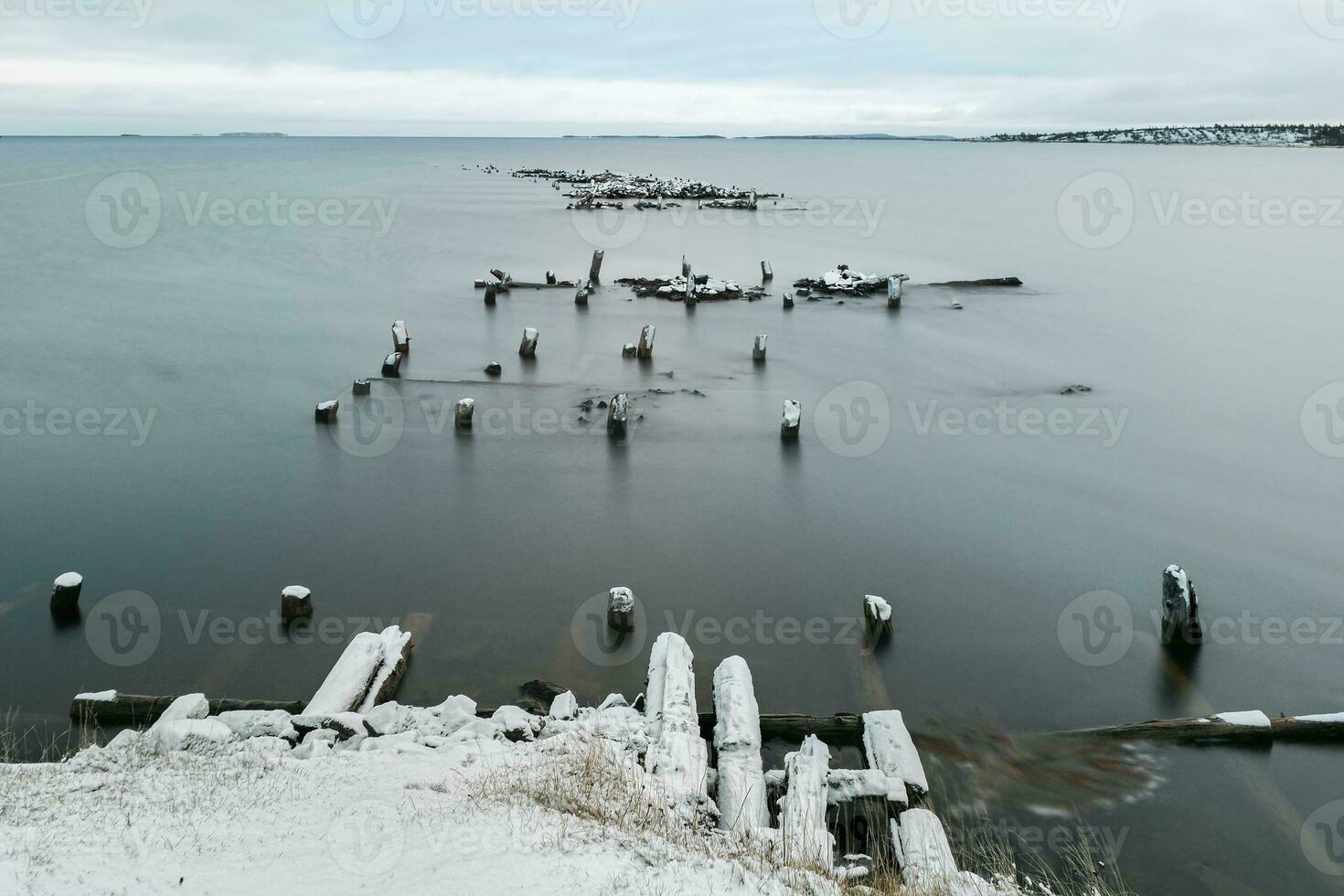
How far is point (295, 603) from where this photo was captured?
11.3 metres

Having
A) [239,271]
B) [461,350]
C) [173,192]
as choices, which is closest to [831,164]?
[173,192]

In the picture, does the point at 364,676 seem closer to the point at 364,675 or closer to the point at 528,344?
the point at 364,675

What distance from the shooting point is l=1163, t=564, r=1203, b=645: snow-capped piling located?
36.9ft

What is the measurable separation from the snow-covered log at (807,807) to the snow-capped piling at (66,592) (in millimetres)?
9412

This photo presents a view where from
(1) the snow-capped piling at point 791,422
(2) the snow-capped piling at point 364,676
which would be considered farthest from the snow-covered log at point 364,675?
(1) the snow-capped piling at point 791,422

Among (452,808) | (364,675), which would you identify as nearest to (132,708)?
(364,675)

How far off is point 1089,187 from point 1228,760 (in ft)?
346

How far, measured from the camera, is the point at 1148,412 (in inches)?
836

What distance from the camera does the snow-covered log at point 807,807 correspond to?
6.47 metres

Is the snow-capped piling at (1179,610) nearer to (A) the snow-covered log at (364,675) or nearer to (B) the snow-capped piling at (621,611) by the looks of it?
(B) the snow-capped piling at (621,611)

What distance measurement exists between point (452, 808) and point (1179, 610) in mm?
9474

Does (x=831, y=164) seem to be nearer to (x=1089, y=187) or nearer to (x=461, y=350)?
(x=1089, y=187)

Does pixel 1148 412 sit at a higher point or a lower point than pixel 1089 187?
lower

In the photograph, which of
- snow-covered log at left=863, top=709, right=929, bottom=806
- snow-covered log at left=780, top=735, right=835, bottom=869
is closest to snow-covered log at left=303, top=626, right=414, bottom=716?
snow-covered log at left=780, top=735, right=835, bottom=869
